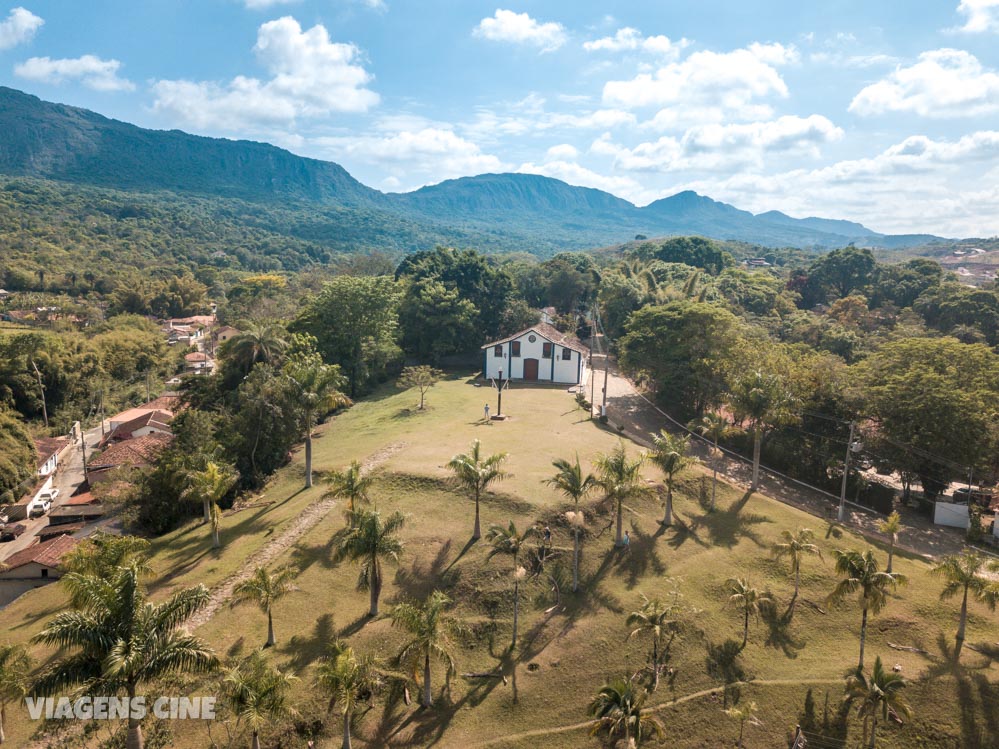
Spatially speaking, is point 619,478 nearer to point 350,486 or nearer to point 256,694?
point 350,486

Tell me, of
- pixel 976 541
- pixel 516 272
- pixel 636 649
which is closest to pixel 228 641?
pixel 636 649

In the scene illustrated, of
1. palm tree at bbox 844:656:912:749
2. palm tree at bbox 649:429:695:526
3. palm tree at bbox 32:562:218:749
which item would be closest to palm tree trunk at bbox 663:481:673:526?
palm tree at bbox 649:429:695:526

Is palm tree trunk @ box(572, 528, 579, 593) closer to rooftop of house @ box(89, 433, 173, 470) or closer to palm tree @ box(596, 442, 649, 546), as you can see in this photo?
palm tree @ box(596, 442, 649, 546)

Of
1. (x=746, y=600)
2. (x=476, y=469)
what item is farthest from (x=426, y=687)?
(x=746, y=600)

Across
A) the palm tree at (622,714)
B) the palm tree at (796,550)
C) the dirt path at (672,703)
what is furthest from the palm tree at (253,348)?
the palm tree at (796,550)

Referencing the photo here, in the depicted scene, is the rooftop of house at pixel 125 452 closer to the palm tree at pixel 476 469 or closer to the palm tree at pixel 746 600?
the palm tree at pixel 476 469

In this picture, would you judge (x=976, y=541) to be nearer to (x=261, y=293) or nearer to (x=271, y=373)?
(x=271, y=373)
